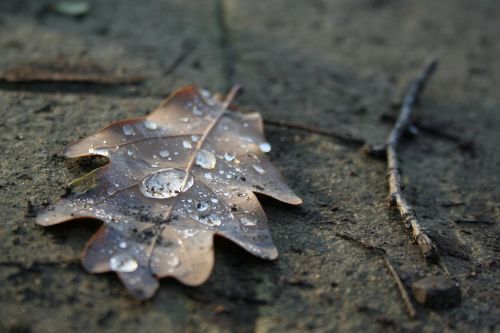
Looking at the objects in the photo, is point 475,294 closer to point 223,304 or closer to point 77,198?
point 223,304

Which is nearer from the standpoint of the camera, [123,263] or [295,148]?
[123,263]

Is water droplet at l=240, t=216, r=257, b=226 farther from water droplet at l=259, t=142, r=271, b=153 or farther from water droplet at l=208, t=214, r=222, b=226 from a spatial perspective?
water droplet at l=259, t=142, r=271, b=153

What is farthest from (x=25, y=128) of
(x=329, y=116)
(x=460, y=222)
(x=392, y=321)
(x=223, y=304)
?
(x=460, y=222)

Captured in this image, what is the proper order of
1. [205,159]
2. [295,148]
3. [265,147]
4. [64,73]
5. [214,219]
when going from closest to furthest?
[214,219], [205,159], [265,147], [295,148], [64,73]

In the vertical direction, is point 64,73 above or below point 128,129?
below

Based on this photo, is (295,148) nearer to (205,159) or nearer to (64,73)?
(205,159)

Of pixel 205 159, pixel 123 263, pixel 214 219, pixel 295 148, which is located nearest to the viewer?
pixel 123 263

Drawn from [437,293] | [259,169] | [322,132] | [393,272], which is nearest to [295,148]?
[322,132]
